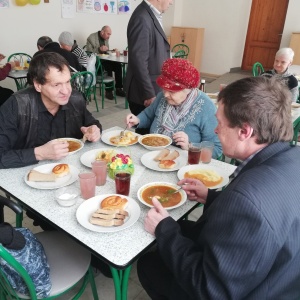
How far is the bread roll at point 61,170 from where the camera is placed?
1.42 m

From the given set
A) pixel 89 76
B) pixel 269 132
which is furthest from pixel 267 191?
pixel 89 76

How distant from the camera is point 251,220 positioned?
78 centimetres

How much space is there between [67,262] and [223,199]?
0.82 meters

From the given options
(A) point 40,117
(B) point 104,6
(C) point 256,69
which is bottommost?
(A) point 40,117

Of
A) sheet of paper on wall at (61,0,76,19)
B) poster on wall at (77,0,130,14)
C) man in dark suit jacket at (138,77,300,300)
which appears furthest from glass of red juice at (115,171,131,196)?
poster on wall at (77,0,130,14)

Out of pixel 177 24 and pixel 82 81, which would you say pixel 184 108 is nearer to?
pixel 82 81

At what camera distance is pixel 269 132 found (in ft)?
3.13

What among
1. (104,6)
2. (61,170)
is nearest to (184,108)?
(61,170)

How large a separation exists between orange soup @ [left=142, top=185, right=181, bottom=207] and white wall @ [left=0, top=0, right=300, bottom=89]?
15.7 feet

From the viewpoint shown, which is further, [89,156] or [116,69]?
[116,69]

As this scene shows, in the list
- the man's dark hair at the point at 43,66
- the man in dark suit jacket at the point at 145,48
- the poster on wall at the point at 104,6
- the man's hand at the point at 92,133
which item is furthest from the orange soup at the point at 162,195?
the poster on wall at the point at 104,6

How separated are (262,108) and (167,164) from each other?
0.71m

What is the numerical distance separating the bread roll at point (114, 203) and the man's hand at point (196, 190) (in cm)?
29

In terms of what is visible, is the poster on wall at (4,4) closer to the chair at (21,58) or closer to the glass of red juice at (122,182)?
the chair at (21,58)
